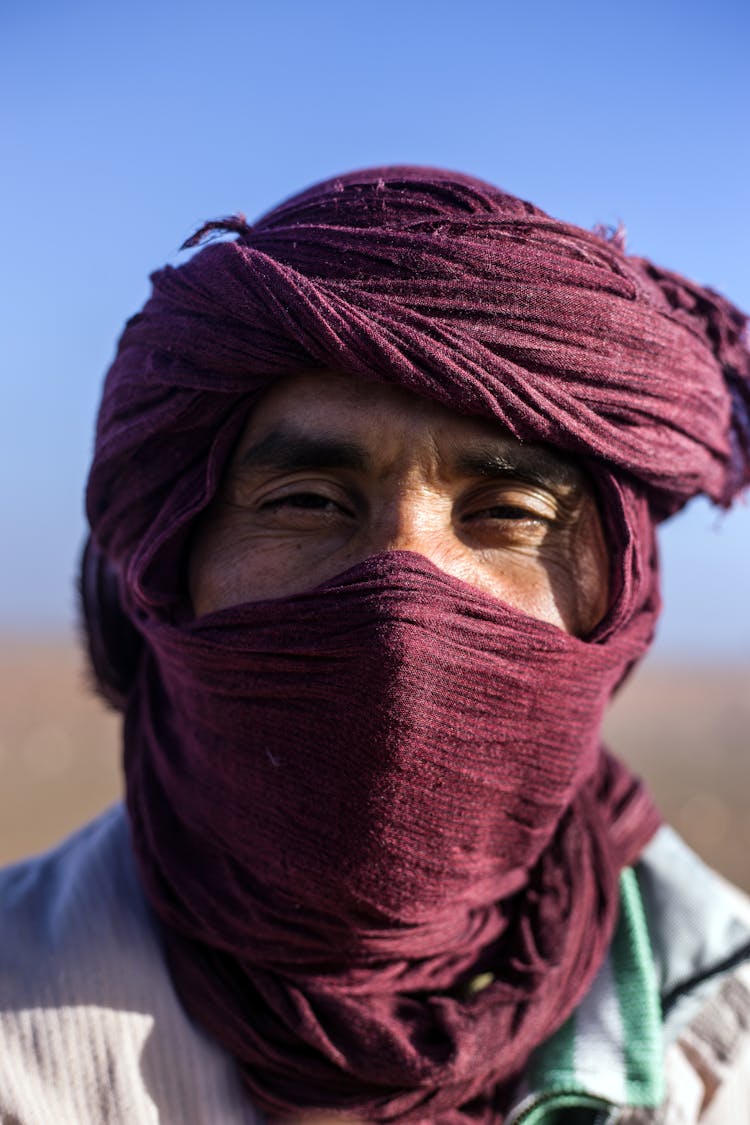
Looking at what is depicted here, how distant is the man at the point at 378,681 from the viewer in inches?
77.3

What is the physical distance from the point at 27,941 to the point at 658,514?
1.60m

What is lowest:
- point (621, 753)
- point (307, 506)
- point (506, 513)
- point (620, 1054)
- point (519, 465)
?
point (621, 753)

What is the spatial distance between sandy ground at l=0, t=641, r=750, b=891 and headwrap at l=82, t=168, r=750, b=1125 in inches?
38.0

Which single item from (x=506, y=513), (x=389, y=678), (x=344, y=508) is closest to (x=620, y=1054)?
(x=389, y=678)

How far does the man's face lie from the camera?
2.04m

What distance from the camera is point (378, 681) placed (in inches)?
74.0

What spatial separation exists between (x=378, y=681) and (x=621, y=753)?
510 inches

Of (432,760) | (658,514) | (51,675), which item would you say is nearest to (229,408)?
(432,760)

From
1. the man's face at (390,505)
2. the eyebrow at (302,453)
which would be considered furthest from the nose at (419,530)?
the eyebrow at (302,453)

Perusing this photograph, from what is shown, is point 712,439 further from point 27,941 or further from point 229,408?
point 27,941

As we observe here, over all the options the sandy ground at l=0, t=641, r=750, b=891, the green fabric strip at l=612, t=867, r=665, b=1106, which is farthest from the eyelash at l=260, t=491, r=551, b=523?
the sandy ground at l=0, t=641, r=750, b=891

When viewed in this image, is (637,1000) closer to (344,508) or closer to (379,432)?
(344,508)

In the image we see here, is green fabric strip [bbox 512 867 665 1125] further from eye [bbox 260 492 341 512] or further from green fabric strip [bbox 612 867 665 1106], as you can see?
eye [bbox 260 492 341 512]

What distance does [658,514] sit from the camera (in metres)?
2.41
